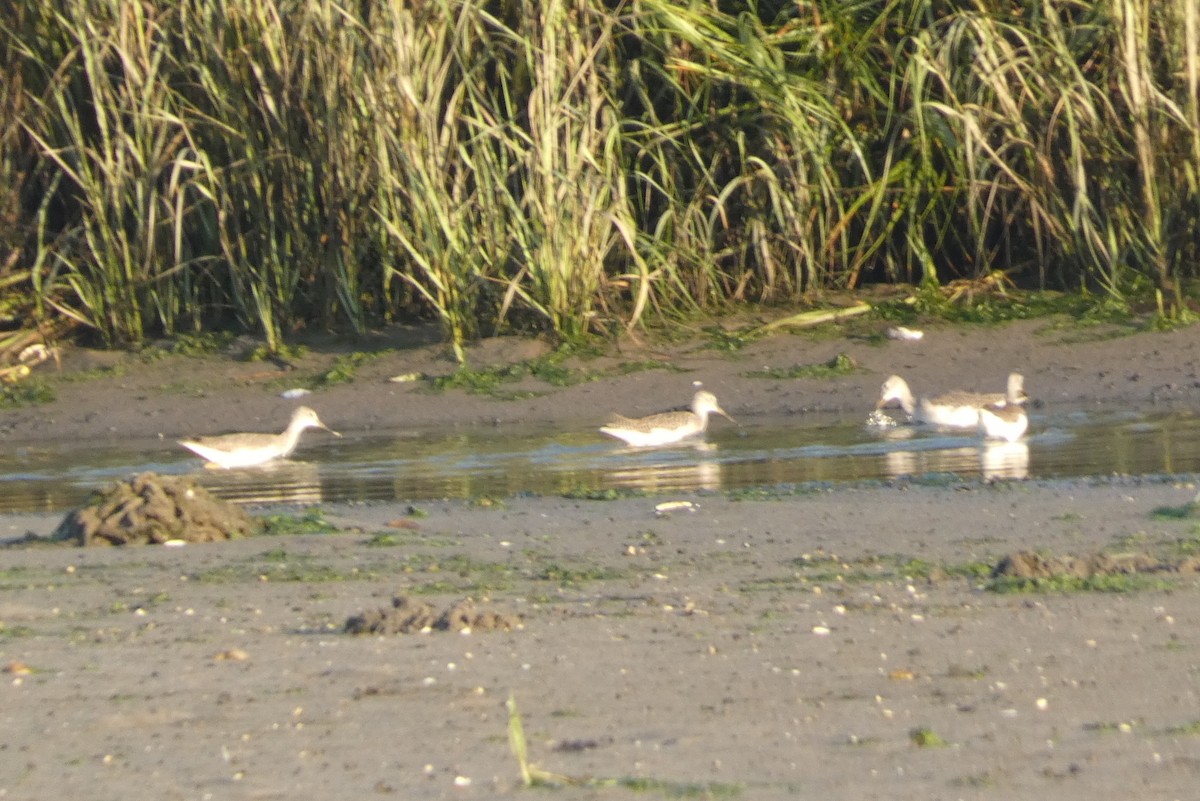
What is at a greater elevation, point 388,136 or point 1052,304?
point 388,136

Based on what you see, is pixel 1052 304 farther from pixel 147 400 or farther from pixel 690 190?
pixel 147 400

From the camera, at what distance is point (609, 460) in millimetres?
9656

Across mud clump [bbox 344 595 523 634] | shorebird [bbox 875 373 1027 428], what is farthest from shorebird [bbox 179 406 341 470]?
mud clump [bbox 344 595 523 634]

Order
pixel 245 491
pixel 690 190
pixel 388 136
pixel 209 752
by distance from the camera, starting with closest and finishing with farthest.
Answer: pixel 209 752
pixel 245 491
pixel 388 136
pixel 690 190

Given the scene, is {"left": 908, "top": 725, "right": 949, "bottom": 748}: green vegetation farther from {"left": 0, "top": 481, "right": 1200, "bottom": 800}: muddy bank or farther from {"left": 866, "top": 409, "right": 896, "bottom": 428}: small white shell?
{"left": 866, "top": 409, "right": 896, "bottom": 428}: small white shell

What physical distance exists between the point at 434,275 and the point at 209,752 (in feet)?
26.1

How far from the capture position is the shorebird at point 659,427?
10.2 metres

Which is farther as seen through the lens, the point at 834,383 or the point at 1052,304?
the point at 1052,304

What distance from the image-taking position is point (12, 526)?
7.81 metres

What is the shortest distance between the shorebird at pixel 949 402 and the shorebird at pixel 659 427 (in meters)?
1.07

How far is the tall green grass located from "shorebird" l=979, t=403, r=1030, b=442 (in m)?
2.45

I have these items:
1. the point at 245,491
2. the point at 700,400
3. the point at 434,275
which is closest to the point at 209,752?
the point at 245,491

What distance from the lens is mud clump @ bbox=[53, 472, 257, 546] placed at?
23.1 ft

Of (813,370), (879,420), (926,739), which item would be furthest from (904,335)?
(926,739)
